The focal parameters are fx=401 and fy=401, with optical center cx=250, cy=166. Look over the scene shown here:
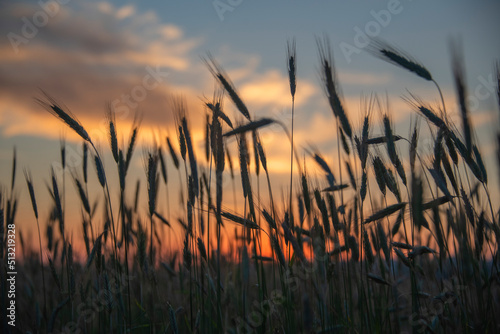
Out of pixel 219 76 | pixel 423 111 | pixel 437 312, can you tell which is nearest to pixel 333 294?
pixel 437 312

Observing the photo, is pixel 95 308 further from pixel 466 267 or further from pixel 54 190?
pixel 466 267

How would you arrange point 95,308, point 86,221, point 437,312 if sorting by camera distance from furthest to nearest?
1. point 86,221
2. point 95,308
3. point 437,312

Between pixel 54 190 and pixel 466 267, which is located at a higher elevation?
pixel 54 190

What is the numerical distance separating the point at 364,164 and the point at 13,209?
10.3 feet

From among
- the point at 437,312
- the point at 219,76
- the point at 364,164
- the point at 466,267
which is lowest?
the point at 437,312

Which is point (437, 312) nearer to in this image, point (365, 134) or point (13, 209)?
point (365, 134)

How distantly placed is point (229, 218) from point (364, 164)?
107 cm

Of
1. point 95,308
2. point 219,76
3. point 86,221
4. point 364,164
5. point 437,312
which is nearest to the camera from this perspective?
point 437,312

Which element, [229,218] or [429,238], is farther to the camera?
[429,238]

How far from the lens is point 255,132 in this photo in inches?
120

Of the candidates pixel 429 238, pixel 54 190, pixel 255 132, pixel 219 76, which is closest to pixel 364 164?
pixel 255 132

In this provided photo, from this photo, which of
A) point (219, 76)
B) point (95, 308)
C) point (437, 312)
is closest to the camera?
point (437, 312)

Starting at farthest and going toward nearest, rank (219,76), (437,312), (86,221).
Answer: (86,221)
(219,76)
(437,312)

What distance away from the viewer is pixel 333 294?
10.9 feet
